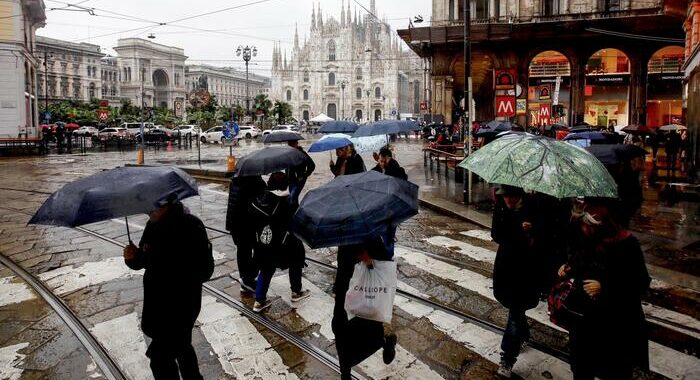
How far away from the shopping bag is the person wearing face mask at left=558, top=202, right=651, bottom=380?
1099 mm

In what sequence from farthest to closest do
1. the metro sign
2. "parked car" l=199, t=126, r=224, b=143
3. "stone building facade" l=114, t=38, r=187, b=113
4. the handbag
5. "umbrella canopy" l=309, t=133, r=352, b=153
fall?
1. "stone building facade" l=114, t=38, r=187, b=113
2. "parked car" l=199, t=126, r=224, b=143
3. the metro sign
4. "umbrella canopy" l=309, t=133, r=352, b=153
5. the handbag

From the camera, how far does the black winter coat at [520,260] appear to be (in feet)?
10.7

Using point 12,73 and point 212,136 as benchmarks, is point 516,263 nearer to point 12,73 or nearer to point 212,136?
point 12,73

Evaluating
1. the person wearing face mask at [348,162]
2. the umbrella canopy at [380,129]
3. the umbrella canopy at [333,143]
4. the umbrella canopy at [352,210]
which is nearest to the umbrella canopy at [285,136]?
the umbrella canopy at [333,143]

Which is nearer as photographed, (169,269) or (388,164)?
(169,269)

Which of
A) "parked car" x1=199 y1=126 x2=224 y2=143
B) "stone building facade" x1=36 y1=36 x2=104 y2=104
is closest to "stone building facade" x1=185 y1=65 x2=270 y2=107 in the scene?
"stone building facade" x1=36 y1=36 x2=104 y2=104

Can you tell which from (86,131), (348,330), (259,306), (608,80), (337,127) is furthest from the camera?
(86,131)

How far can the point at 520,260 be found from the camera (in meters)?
3.27

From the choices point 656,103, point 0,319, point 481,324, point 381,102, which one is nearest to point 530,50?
point 656,103

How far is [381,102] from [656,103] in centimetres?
7309

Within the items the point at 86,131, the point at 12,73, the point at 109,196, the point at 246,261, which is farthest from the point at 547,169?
the point at 86,131

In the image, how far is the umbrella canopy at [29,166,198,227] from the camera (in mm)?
2469

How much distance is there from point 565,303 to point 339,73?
321 ft

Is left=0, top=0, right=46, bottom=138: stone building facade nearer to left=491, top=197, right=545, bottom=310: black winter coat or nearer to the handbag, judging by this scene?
left=491, top=197, right=545, bottom=310: black winter coat
